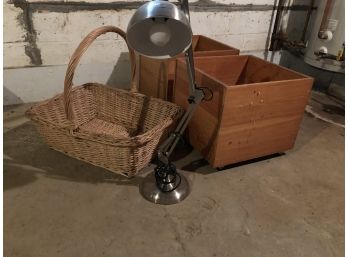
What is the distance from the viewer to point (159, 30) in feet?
2.79

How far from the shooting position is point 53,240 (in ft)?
3.48

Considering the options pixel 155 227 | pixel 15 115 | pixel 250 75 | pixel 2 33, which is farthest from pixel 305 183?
pixel 2 33

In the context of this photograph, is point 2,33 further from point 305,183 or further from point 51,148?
point 305,183

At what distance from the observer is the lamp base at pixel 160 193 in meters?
1.26

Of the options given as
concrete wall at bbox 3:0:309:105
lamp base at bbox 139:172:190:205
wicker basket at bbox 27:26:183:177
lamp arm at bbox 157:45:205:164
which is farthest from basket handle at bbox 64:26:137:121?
concrete wall at bbox 3:0:309:105

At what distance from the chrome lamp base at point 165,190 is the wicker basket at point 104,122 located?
0.30 feet

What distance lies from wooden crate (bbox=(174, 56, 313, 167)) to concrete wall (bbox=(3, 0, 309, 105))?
78 cm

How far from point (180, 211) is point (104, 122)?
2.50 feet

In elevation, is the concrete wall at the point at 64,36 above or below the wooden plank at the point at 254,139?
above

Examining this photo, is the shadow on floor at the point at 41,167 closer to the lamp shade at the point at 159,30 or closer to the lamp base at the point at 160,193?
the lamp base at the point at 160,193

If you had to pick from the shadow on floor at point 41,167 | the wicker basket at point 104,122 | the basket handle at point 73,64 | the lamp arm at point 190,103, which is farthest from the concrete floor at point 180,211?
the basket handle at point 73,64

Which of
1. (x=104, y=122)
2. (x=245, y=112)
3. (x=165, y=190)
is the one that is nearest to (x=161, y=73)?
(x=104, y=122)

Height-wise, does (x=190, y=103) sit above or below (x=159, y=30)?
below

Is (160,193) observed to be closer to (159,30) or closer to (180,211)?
(180,211)
